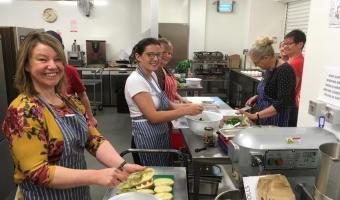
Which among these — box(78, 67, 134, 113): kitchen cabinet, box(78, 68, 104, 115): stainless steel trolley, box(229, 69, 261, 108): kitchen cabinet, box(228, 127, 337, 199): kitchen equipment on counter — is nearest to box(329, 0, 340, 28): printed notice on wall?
box(228, 127, 337, 199): kitchen equipment on counter

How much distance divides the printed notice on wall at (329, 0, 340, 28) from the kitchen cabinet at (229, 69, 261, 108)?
3434 mm

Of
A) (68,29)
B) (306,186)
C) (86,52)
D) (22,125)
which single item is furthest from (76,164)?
(68,29)

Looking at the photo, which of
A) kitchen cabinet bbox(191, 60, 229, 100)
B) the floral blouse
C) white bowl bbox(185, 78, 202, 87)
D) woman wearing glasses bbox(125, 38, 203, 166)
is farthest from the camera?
kitchen cabinet bbox(191, 60, 229, 100)

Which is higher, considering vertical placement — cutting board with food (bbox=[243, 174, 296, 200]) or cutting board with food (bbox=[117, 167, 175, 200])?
cutting board with food (bbox=[243, 174, 296, 200])

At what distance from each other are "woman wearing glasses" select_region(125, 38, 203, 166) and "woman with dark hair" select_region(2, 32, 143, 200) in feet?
2.11

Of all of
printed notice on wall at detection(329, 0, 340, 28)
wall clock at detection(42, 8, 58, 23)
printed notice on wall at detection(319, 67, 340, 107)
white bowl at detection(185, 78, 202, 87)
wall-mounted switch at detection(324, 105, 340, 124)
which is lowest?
white bowl at detection(185, 78, 202, 87)

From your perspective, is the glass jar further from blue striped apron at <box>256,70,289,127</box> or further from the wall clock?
the wall clock

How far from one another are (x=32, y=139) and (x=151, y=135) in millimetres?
1095

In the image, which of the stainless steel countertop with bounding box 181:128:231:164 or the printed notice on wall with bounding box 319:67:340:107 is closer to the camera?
the printed notice on wall with bounding box 319:67:340:107

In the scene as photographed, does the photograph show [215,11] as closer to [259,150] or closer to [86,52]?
[86,52]

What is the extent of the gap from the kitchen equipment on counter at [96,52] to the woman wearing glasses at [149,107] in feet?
14.2

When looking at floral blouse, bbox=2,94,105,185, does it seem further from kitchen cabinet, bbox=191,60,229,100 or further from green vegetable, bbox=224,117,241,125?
kitchen cabinet, bbox=191,60,229,100

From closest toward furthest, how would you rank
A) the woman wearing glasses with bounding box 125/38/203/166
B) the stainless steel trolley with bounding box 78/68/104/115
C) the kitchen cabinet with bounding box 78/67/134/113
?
the woman wearing glasses with bounding box 125/38/203/166 → the stainless steel trolley with bounding box 78/68/104/115 → the kitchen cabinet with bounding box 78/67/134/113

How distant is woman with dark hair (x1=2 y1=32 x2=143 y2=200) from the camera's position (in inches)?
42.8
